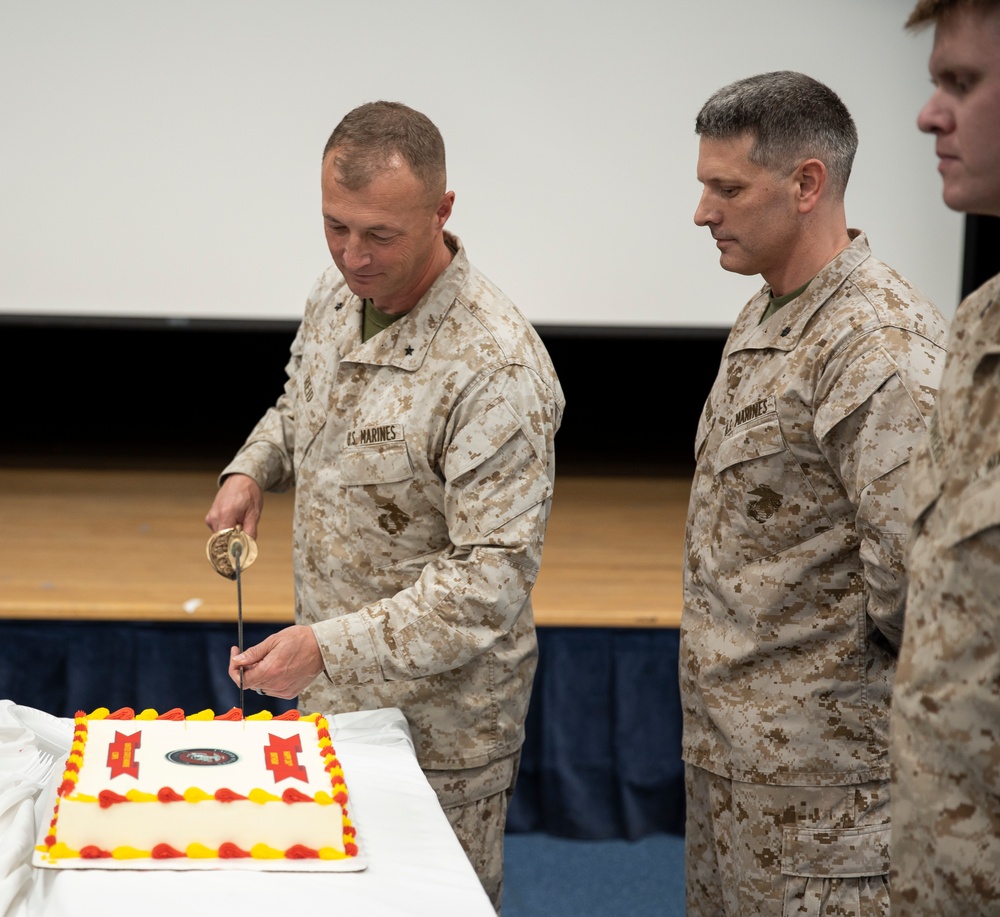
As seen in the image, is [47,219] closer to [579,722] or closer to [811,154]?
[579,722]

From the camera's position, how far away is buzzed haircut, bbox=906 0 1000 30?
0.92 metres

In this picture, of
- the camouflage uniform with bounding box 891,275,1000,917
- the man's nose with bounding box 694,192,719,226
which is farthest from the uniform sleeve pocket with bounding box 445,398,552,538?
the camouflage uniform with bounding box 891,275,1000,917

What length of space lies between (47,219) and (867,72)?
250 cm

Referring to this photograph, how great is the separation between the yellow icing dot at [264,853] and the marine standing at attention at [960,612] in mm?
594

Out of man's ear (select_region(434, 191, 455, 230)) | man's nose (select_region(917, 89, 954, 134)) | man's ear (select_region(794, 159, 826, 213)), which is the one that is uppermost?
man's nose (select_region(917, 89, 954, 134))

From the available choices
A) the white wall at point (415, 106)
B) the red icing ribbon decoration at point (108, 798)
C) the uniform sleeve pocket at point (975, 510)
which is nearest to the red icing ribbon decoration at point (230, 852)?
the red icing ribbon decoration at point (108, 798)

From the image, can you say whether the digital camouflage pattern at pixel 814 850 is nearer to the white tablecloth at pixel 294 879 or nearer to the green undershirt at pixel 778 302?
the white tablecloth at pixel 294 879

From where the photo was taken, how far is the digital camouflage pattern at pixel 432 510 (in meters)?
1.65

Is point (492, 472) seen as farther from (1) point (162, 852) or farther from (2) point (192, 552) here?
(2) point (192, 552)

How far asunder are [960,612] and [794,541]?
2.35ft

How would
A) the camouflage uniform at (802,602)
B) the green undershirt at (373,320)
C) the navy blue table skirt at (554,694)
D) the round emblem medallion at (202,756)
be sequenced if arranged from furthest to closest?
the navy blue table skirt at (554,694)
the green undershirt at (373,320)
the camouflage uniform at (802,602)
the round emblem medallion at (202,756)

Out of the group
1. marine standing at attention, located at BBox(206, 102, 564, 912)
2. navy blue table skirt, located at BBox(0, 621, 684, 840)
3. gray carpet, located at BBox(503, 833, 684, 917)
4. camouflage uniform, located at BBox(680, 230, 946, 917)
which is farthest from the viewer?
navy blue table skirt, located at BBox(0, 621, 684, 840)

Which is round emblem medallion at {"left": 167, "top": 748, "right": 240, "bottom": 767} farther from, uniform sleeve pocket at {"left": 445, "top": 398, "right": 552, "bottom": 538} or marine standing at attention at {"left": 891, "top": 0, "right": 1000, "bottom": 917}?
marine standing at attention at {"left": 891, "top": 0, "right": 1000, "bottom": 917}

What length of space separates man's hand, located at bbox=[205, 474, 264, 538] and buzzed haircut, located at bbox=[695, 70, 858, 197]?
0.93 m
